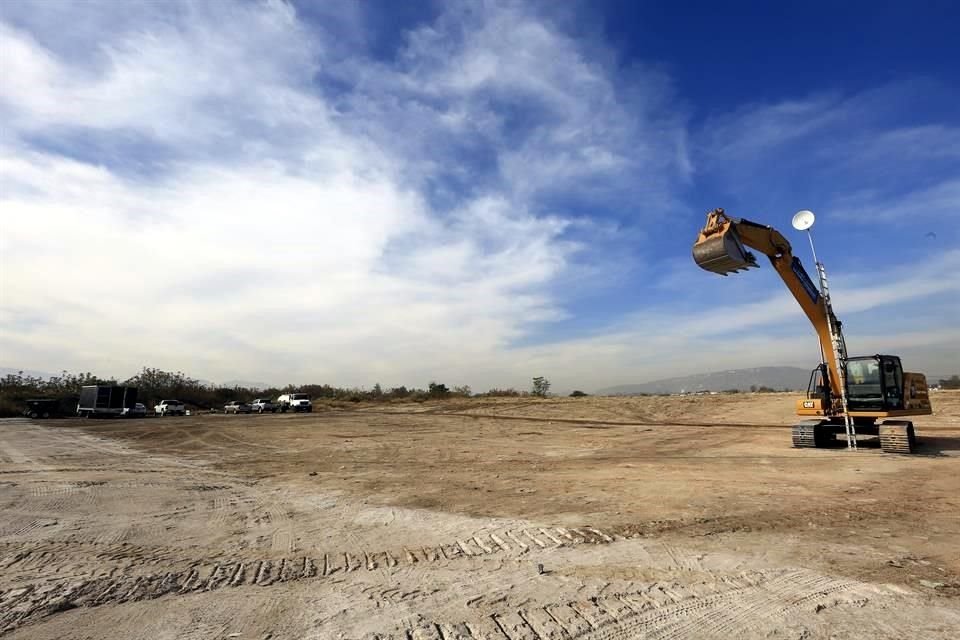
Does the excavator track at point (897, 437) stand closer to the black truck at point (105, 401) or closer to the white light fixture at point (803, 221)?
the white light fixture at point (803, 221)

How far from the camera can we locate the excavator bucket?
50.7ft

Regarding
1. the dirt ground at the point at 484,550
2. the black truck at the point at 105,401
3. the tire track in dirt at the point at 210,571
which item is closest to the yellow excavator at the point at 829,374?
the dirt ground at the point at 484,550

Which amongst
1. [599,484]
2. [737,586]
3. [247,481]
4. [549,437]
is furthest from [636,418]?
[737,586]

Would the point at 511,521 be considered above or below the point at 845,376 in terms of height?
below

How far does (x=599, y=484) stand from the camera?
Result: 10.9 meters

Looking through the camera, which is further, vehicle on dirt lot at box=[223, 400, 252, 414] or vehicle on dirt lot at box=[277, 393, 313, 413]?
vehicle on dirt lot at box=[223, 400, 252, 414]

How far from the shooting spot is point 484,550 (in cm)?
637

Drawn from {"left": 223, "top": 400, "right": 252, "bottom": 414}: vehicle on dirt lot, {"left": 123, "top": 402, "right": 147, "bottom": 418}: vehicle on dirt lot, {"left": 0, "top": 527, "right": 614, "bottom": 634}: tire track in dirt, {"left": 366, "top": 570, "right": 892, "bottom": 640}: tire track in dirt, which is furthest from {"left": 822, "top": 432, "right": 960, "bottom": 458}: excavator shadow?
{"left": 223, "top": 400, "right": 252, "bottom": 414}: vehicle on dirt lot

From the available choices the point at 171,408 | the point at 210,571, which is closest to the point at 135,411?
the point at 171,408

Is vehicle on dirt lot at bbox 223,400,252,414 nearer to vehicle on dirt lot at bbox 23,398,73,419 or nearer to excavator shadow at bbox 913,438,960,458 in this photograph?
vehicle on dirt lot at bbox 23,398,73,419

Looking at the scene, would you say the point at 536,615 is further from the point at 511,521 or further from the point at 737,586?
the point at 511,521

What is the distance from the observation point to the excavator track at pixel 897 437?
1534 cm

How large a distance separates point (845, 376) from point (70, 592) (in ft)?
63.5

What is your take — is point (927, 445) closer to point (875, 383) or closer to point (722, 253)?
point (875, 383)
